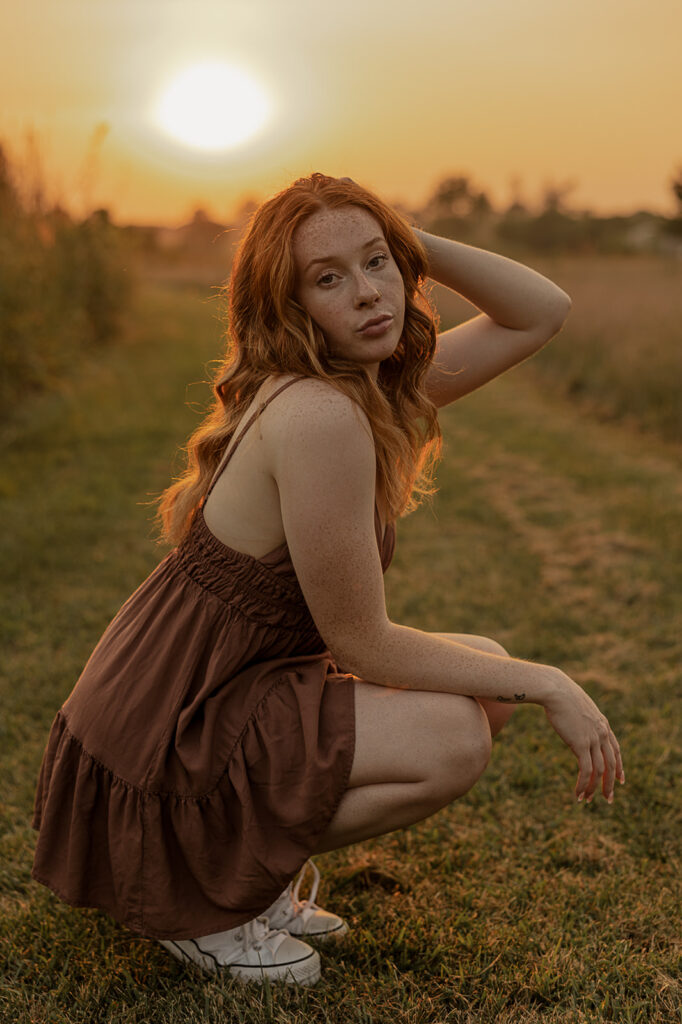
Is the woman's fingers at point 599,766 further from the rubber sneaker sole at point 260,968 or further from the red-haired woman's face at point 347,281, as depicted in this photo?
the red-haired woman's face at point 347,281

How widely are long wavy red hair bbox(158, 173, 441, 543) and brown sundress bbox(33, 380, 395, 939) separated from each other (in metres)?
0.10

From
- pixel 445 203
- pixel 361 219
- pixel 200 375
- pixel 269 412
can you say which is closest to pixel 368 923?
pixel 269 412

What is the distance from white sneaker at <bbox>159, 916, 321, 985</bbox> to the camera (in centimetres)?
180

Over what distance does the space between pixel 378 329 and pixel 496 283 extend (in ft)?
1.81

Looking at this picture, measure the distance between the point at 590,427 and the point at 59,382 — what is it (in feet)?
14.4

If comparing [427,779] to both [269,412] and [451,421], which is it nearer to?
[269,412]

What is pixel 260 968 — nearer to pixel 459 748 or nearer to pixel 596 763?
pixel 459 748

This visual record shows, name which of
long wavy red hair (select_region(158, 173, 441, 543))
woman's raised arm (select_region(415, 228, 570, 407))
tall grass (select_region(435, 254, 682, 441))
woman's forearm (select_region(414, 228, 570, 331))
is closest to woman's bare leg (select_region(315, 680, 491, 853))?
long wavy red hair (select_region(158, 173, 441, 543))

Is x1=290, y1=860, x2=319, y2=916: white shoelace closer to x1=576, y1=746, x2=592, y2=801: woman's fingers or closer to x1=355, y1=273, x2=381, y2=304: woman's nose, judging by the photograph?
x1=576, y1=746, x2=592, y2=801: woman's fingers

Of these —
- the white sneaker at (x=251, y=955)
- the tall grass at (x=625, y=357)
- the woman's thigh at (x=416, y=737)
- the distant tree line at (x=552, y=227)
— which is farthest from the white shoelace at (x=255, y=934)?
the distant tree line at (x=552, y=227)

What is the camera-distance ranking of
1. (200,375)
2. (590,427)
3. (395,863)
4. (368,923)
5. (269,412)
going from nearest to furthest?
1. (269,412)
2. (368,923)
3. (395,863)
4. (590,427)
5. (200,375)

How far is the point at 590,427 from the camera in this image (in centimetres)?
775

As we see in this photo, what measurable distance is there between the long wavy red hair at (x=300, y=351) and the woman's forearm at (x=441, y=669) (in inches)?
11.7

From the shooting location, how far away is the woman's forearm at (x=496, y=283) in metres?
2.10
